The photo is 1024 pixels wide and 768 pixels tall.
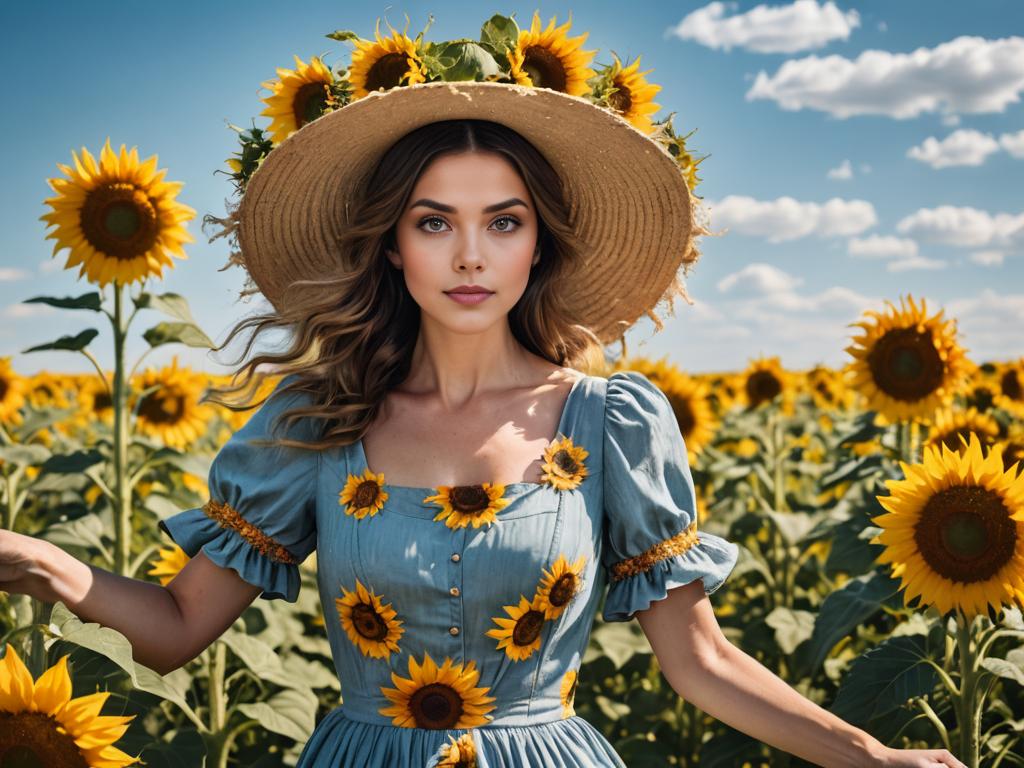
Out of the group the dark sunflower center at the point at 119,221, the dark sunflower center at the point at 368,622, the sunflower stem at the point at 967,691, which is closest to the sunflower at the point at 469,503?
the dark sunflower center at the point at 368,622

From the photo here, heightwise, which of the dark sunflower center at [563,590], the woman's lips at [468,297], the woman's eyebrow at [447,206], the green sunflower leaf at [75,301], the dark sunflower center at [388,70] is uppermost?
the dark sunflower center at [388,70]

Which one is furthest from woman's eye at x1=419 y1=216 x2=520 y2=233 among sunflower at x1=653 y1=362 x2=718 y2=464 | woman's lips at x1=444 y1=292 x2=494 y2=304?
sunflower at x1=653 y1=362 x2=718 y2=464

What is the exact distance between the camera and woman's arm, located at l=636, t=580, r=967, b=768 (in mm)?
1914

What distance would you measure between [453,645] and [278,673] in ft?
4.51

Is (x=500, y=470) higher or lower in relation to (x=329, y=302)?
lower

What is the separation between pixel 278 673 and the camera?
10.6 ft

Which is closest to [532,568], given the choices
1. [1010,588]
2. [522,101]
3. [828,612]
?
[522,101]

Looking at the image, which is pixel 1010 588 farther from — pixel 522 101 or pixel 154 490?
pixel 154 490

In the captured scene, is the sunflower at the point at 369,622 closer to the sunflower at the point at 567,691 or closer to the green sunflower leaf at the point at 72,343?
the sunflower at the point at 567,691

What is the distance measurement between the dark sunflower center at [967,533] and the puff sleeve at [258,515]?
142 cm

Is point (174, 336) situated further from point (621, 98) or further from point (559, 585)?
point (559, 585)

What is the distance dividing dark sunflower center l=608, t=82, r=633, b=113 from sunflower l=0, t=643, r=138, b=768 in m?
1.65

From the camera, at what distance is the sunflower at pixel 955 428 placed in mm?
4141

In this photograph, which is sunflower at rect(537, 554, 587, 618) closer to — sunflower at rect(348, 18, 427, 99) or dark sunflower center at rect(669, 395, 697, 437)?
sunflower at rect(348, 18, 427, 99)
